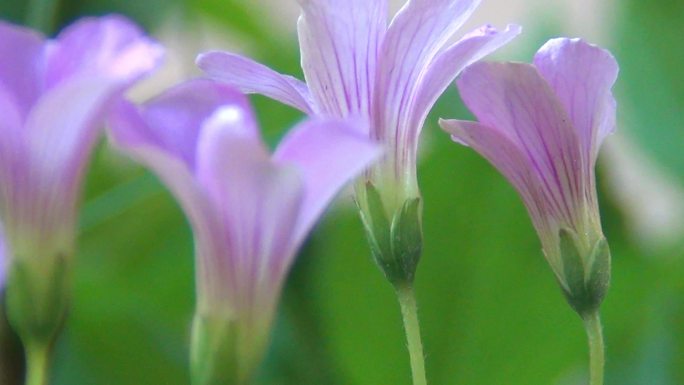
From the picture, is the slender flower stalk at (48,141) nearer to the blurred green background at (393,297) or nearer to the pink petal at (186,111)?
the pink petal at (186,111)

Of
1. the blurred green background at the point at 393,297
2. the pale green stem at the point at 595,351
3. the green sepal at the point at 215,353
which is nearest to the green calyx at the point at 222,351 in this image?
the green sepal at the point at 215,353

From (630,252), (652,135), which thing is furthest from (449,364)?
(652,135)

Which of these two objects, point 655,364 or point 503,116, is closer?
point 503,116

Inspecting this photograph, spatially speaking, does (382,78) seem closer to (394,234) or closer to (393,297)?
(394,234)

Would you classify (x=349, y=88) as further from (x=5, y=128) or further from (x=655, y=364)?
(x=655, y=364)

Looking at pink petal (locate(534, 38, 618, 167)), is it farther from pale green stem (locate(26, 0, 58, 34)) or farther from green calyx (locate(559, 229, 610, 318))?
pale green stem (locate(26, 0, 58, 34))

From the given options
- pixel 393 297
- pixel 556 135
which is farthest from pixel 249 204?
pixel 393 297
